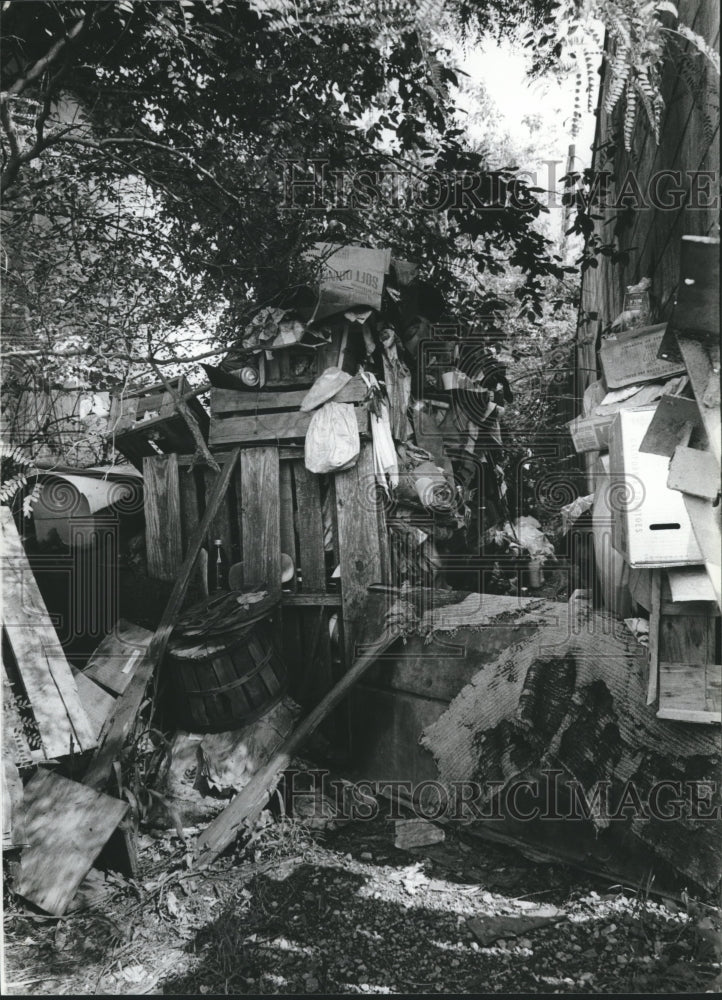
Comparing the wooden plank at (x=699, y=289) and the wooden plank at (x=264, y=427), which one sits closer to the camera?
the wooden plank at (x=699, y=289)

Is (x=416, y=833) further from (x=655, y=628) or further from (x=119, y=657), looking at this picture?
(x=119, y=657)

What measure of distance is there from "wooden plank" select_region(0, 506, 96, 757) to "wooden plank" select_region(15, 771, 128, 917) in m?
0.18

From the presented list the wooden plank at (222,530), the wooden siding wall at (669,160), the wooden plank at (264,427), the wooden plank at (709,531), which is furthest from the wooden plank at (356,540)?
the wooden plank at (709,531)

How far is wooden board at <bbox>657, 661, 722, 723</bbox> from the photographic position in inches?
98.6

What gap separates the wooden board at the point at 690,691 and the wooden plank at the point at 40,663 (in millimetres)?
2614

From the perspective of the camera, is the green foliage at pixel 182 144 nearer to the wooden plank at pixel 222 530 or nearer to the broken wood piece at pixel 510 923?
the wooden plank at pixel 222 530

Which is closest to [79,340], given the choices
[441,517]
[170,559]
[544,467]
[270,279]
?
Answer: [270,279]

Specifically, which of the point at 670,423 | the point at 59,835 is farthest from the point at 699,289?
the point at 59,835

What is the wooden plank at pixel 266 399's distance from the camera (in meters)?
4.68

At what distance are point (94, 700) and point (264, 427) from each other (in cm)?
202

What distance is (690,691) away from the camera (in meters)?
2.56

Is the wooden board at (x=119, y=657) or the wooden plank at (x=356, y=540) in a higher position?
the wooden plank at (x=356, y=540)

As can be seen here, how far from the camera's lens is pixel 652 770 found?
2.83 metres

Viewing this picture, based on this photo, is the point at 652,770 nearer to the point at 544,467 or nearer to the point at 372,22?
the point at 372,22
